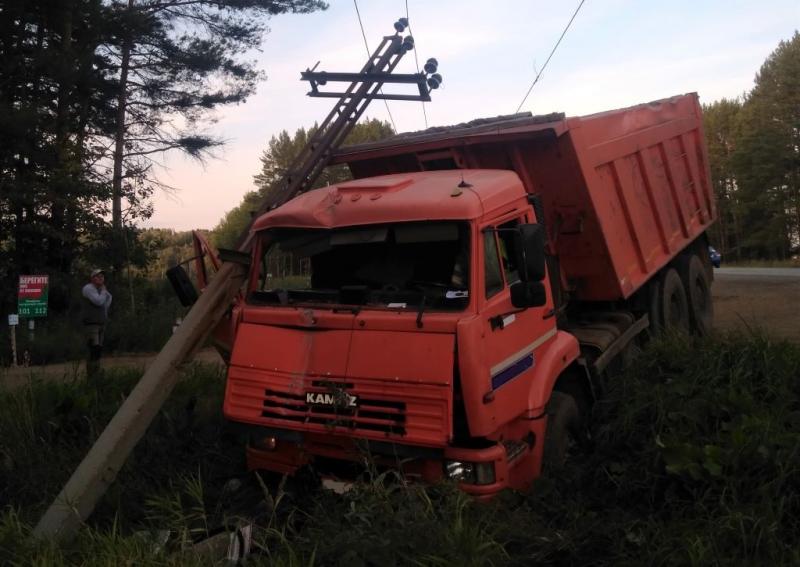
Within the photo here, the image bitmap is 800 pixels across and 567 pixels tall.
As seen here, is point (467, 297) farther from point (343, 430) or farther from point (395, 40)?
point (395, 40)

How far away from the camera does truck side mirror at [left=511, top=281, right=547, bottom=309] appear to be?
4617 millimetres

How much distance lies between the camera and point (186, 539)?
401cm

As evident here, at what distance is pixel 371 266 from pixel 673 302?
5.50 m

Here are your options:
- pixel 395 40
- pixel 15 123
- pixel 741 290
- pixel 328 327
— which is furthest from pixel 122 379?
pixel 741 290

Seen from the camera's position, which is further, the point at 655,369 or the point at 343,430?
the point at 655,369

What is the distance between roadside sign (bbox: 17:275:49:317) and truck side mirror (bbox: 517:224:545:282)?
1078 cm

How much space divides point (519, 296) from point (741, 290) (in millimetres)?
14449

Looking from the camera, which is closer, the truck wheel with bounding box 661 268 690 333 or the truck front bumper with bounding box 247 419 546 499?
the truck front bumper with bounding box 247 419 546 499

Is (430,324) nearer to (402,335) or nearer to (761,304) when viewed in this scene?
(402,335)

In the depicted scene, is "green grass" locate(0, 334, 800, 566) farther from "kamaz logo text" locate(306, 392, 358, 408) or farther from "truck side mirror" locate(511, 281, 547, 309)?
"truck side mirror" locate(511, 281, 547, 309)

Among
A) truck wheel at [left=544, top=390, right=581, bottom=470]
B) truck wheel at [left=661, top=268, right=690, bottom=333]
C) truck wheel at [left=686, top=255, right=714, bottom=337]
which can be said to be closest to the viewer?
truck wheel at [left=544, top=390, right=581, bottom=470]

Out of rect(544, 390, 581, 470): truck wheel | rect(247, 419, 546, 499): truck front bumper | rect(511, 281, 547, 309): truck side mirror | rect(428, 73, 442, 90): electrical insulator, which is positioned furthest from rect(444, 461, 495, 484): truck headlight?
rect(428, 73, 442, 90): electrical insulator

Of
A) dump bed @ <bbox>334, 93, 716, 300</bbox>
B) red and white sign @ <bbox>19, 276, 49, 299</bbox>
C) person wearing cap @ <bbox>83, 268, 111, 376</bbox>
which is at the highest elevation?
dump bed @ <bbox>334, 93, 716, 300</bbox>

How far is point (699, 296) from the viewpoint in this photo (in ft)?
32.6
